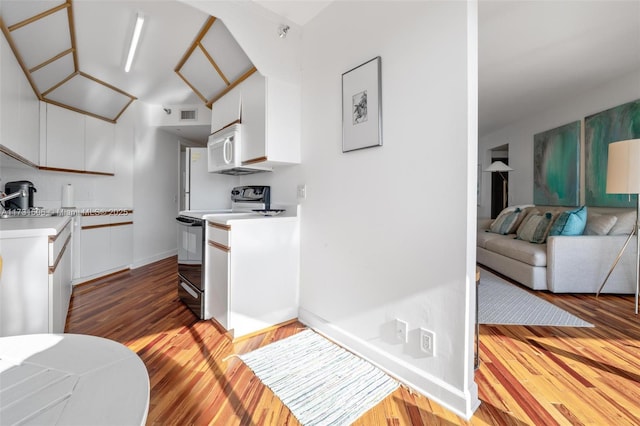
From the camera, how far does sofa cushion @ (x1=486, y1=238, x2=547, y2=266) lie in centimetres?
307

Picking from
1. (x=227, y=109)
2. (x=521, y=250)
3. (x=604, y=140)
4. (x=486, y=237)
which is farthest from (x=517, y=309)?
(x=227, y=109)

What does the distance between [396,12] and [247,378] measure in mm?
2263

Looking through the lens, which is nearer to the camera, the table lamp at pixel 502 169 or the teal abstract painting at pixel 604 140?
the teal abstract painting at pixel 604 140

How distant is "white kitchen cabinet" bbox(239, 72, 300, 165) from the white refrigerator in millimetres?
1351

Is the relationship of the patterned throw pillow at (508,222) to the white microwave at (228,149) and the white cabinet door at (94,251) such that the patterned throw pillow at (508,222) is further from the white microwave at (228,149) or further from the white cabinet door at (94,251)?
the white cabinet door at (94,251)

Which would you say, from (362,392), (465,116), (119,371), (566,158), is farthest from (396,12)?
(566,158)

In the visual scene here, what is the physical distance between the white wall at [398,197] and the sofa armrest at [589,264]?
93.1 inches

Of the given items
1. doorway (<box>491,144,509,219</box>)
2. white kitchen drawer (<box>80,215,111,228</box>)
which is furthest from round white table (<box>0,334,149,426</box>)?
A: doorway (<box>491,144,509,219</box>)

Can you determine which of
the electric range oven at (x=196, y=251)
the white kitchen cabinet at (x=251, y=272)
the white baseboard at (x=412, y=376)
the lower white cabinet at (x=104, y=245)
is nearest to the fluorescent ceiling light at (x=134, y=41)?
the electric range oven at (x=196, y=251)

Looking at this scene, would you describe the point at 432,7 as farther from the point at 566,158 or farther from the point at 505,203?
the point at 505,203

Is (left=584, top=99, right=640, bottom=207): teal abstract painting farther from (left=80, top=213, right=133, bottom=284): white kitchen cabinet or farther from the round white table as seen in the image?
(left=80, top=213, right=133, bottom=284): white kitchen cabinet

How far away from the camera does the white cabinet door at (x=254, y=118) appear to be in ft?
7.33

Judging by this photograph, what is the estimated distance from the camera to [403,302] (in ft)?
5.26

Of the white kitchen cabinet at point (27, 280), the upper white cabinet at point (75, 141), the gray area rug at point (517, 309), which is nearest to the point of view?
the white kitchen cabinet at point (27, 280)
